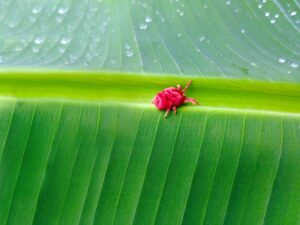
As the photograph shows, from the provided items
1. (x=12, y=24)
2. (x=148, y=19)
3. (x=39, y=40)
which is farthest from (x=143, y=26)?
(x=12, y=24)

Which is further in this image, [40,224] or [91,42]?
[91,42]

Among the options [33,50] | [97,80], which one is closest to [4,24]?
[33,50]

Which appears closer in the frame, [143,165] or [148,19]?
[143,165]

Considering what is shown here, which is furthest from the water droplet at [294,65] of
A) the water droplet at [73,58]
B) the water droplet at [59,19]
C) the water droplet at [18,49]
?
A: the water droplet at [18,49]

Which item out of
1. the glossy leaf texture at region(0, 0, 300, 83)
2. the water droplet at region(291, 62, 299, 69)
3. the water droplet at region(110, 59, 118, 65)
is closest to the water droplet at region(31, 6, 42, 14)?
the glossy leaf texture at region(0, 0, 300, 83)

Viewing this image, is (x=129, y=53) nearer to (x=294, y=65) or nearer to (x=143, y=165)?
(x=143, y=165)

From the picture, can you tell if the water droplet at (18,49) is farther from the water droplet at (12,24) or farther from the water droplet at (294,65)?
the water droplet at (294,65)

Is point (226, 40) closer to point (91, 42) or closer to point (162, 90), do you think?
point (162, 90)

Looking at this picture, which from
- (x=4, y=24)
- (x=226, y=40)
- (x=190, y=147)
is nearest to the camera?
(x=190, y=147)
